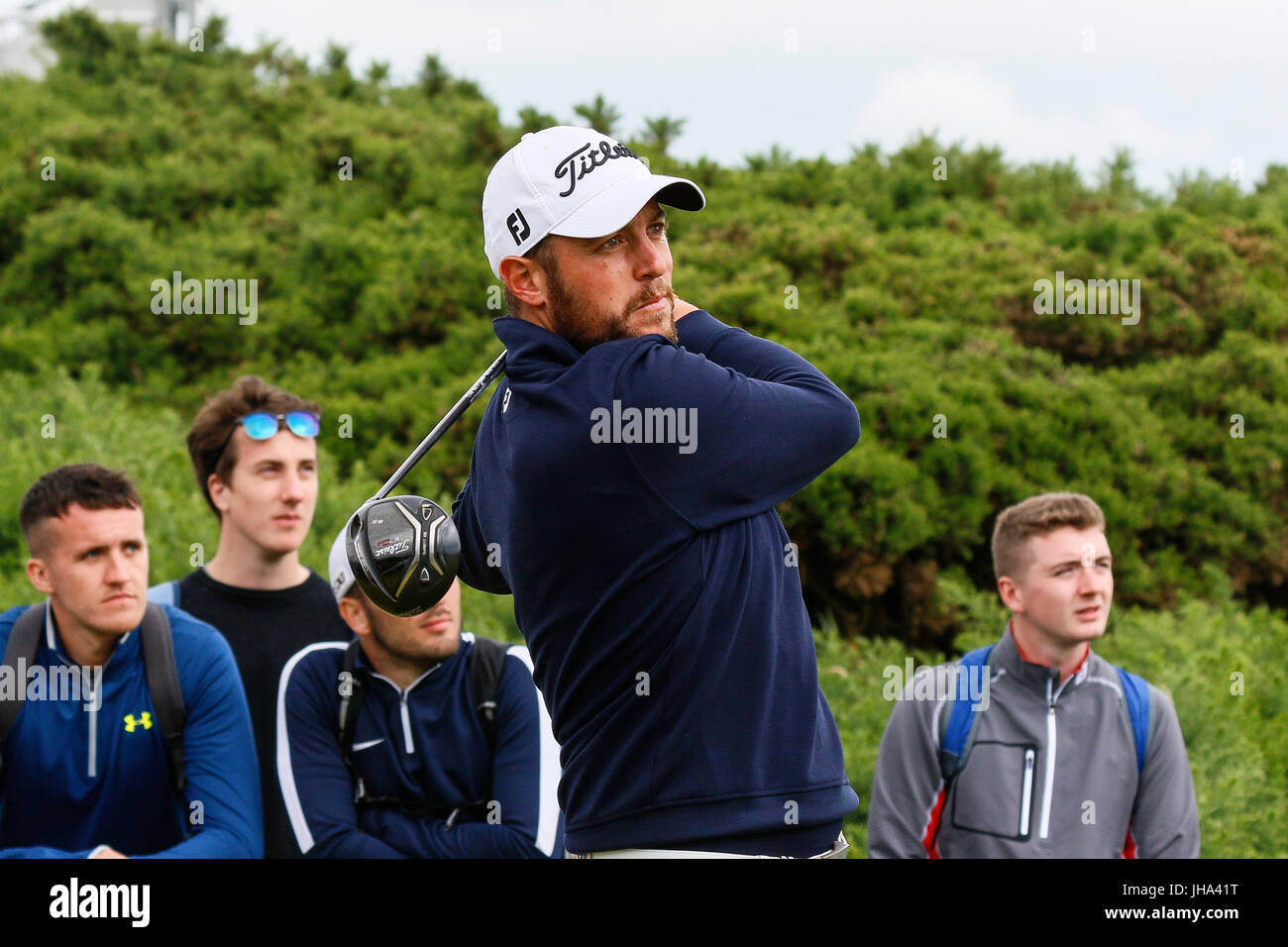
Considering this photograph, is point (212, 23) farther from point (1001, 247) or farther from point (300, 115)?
point (1001, 247)

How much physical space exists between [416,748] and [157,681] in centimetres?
85

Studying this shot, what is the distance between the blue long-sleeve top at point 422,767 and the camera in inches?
167

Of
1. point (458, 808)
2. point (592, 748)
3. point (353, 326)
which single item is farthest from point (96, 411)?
point (592, 748)

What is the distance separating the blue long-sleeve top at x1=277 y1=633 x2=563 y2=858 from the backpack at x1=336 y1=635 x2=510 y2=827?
2cm

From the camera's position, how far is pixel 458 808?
435 cm

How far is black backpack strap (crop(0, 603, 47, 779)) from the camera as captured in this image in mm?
4320

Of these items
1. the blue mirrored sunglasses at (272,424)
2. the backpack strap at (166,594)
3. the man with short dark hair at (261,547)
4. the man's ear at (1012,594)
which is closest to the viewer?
the man's ear at (1012,594)

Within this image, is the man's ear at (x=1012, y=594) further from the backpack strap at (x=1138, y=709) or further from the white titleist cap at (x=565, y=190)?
the white titleist cap at (x=565, y=190)

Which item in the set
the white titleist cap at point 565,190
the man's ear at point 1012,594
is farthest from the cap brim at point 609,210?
the man's ear at point 1012,594

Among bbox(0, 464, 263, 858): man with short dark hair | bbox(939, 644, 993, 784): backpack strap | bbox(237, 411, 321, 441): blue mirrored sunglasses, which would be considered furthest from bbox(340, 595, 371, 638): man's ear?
bbox(939, 644, 993, 784): backpack strap

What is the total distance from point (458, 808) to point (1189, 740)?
3.05 m

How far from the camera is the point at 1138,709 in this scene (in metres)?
4.57

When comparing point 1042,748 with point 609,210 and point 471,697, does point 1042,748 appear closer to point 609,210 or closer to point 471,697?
point 471,697

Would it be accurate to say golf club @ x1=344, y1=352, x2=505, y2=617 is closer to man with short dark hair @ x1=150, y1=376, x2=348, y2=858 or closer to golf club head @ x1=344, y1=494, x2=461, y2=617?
golf club head @ x1=344, y1=494, x2=461, y2=617
